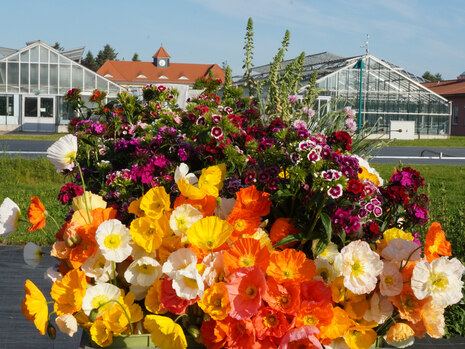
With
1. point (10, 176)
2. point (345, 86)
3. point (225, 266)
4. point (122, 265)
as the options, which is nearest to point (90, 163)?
point (122, 265)

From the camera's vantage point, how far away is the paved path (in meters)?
3.38

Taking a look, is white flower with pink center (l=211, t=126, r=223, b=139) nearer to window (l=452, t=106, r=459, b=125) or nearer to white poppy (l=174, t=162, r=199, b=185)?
white poppy (l=174, t=162, r=199, b=185)

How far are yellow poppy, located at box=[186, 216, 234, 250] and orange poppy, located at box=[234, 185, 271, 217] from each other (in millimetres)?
182

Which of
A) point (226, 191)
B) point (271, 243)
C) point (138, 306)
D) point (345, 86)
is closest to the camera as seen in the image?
point (138, 306)

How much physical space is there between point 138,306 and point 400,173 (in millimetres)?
947

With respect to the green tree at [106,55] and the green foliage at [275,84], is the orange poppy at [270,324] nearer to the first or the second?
the green foliage at [275,84]

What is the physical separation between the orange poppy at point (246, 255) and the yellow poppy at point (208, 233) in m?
0.04

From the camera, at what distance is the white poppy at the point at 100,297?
1671mm

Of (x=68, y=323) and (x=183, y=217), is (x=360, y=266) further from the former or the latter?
(x=68, y=323)

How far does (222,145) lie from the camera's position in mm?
2156

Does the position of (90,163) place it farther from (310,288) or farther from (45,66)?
(45,66)

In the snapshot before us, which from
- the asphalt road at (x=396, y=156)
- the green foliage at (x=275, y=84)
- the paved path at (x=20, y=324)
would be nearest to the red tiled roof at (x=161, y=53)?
Answer: the asphalt road at (x=396, y=156)

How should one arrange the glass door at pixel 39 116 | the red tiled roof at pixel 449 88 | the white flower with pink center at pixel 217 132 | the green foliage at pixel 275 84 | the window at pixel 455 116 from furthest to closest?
1. the red tiled roof at pixel 449 88
2. the window at pixel 455 116
3. the glass door at pixel 39 116
4. the green foliage at pixel 275 84
5. the white flower with pink center at pixel 217 132

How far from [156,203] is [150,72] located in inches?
2931
